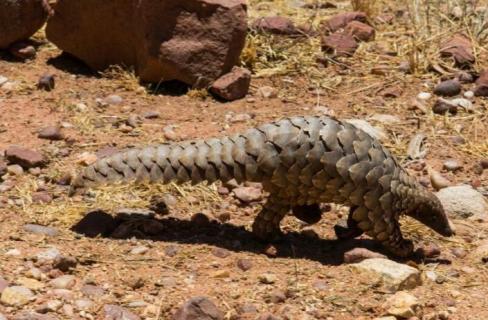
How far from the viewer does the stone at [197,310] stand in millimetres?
3730

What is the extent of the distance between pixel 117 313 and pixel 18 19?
3528 millimetres

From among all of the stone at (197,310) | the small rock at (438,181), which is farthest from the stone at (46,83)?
the stone at (197,310)

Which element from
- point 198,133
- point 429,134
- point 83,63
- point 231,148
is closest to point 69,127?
point 198,133

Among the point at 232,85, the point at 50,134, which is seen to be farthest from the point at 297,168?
the point at 232,85

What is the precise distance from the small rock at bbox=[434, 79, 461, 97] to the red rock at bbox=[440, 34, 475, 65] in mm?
361

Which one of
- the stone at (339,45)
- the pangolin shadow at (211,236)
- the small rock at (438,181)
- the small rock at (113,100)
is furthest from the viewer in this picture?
the stone at (339,45)

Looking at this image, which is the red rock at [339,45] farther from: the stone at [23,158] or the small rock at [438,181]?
the stone at [23,158]

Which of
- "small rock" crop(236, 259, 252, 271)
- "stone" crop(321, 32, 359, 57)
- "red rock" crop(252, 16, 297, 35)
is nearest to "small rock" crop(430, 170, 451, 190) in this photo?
"small rock" crop(236, 259, 252, 271)

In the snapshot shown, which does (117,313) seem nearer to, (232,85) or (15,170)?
(15,170)

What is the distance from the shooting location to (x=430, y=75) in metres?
6.82

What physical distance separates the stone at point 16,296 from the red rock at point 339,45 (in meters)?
3.77

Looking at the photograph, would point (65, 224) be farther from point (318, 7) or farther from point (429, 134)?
point (318, 7)

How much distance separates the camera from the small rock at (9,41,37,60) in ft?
22.5

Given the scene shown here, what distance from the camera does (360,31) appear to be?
7426mm
